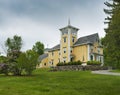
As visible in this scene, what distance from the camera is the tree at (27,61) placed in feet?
80.9

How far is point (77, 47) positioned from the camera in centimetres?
5462

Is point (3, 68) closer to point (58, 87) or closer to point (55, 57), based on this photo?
point (58, 87)

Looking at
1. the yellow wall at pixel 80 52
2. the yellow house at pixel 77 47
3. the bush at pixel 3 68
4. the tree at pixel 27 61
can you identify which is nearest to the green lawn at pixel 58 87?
the tree at pixel 27 61

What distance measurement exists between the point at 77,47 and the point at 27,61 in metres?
30.8

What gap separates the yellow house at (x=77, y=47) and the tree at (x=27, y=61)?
1081 inches

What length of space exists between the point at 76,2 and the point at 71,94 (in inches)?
417

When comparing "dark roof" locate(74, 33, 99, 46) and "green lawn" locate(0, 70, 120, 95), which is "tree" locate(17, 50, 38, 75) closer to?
"green lawn" locate(0, 70, 120, 95)

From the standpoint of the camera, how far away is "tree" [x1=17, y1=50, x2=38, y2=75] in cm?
2466

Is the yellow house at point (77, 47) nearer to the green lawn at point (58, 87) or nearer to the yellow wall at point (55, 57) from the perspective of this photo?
the yellow wall at point (55, 57)

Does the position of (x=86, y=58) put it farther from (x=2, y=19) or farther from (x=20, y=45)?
(x=2, y=19)

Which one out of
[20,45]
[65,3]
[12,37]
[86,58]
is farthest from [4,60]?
[12,37]

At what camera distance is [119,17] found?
13719 millimetres

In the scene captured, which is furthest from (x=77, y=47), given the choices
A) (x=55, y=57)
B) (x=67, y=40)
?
(x=55, y=57)

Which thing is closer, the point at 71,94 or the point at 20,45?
the point at 71,94
